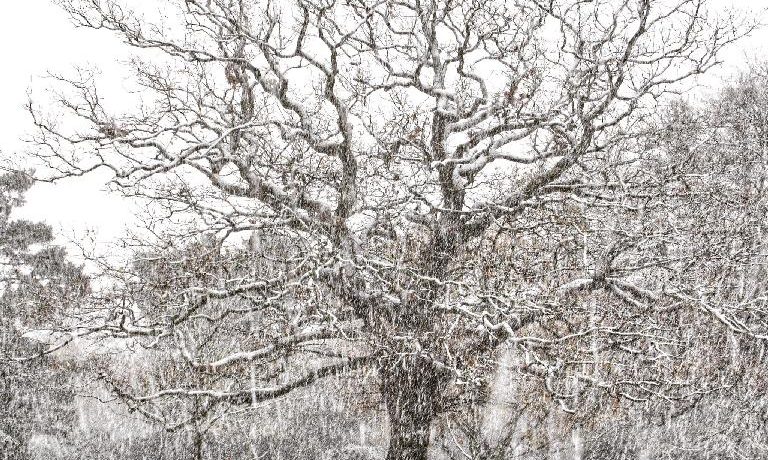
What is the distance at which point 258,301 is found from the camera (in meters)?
8.59

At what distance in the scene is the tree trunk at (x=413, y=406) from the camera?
8.67 metres

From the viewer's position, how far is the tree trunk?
867 cm

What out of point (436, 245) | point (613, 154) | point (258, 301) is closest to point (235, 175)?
point (258, 301)

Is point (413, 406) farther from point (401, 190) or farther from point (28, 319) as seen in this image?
point (28, 319)

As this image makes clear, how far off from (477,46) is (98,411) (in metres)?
14.2

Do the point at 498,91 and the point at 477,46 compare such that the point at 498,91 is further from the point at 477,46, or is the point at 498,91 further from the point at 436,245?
the point at 436,245

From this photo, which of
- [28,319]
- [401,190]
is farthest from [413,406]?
[28,319]

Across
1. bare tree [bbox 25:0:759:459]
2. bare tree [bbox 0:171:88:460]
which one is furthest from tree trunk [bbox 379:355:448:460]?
bare tree [bbox 0:171:88:460]

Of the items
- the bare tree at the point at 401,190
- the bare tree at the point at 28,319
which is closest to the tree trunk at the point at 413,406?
the bare tree at the point at 401,190

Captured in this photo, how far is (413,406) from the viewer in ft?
29.1

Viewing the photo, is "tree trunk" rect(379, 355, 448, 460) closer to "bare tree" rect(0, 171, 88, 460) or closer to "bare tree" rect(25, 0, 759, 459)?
"bare tree" rect(25, 0, 759, 459)

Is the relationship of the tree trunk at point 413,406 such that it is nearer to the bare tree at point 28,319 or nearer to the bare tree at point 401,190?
the bare tree at point 401,190

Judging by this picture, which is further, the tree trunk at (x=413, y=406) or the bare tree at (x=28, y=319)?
the bare tree at (x=28, y=319)

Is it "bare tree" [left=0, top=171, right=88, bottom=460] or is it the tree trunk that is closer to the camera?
the tree trunk
